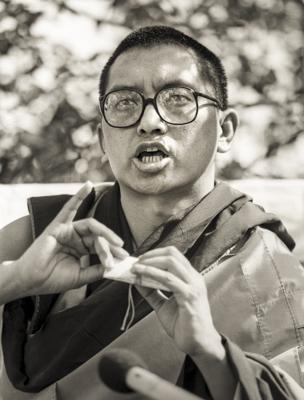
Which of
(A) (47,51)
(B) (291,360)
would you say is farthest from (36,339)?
(A) (47,51)

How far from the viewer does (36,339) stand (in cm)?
278

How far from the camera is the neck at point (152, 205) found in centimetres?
284

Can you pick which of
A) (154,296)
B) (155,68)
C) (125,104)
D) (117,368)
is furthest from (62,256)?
(117,368)

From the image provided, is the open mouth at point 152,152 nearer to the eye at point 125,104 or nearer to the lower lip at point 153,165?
the lower lip at point 153,165

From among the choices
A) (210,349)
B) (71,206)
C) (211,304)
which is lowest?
(211,304)

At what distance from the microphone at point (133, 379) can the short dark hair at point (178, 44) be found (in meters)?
1.37

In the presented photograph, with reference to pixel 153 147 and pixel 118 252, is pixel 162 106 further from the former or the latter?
pixel 118 252

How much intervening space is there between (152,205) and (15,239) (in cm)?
47

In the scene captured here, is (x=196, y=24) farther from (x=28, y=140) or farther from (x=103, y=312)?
(x=103, y=312)

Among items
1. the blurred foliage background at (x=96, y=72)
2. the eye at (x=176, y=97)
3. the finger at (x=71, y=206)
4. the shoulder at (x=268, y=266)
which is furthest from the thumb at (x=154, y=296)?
the blurred foliage background at (x=96, y=72)

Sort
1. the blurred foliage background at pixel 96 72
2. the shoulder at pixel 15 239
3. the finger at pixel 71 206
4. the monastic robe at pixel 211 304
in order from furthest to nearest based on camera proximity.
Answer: the blurred foliage background at pixel 96 72
the shoulder at pixel 15 239
the monastic robe at pixel 211 304
the finger at pixel 71 206

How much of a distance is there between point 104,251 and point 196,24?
3.73 meters

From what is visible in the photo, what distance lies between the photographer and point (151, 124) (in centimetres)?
272

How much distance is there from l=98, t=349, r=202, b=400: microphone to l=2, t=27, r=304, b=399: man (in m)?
0.70
